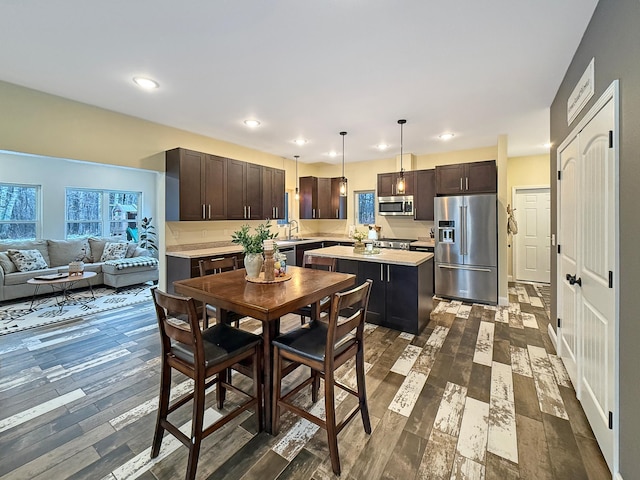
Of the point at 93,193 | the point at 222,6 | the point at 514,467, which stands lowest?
the point at 514,467

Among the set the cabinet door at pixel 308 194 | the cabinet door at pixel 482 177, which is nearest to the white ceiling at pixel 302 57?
the cabinet door at pixel 482 177

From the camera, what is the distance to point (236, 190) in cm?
473

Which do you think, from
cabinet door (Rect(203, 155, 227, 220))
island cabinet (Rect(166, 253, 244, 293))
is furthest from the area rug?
cabinet door (Rect(203, 155, 227, 220))

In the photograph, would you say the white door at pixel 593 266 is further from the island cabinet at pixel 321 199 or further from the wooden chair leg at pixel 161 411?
the island cabinet at pixel 321 199

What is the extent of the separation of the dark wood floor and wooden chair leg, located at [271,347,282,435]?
9 cm

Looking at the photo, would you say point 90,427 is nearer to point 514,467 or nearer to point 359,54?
point 514,467

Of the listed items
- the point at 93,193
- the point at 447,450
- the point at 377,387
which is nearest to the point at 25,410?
the point at 377,387

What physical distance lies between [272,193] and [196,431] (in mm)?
4349

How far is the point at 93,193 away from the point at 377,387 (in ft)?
24.7

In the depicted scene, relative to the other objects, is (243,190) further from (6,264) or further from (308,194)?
(6,264)

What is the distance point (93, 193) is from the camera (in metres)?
6.68

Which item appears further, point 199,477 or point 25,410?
point 25,410

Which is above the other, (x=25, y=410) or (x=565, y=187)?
(x=565, y=187)

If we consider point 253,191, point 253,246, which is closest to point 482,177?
point 253,191
